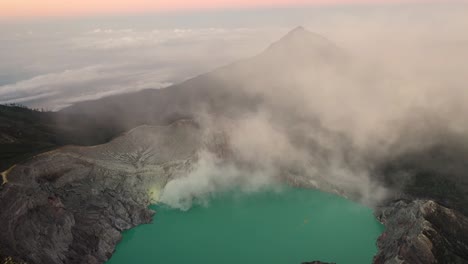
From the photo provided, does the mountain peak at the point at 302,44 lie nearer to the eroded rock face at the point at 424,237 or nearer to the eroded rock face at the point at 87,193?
the eroded rock face at the point at 87,193

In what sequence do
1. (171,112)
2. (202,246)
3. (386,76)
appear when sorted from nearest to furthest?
(202,246)
(171,112)
(386,76)

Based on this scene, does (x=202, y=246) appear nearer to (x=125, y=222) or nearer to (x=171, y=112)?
(x=125, y=222)

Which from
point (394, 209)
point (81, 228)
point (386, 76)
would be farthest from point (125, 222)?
point (386, 76)

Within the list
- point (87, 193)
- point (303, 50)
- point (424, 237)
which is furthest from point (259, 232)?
point (303, 50)

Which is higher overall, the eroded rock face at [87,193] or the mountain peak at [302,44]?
the eroded rock face at [87,193]

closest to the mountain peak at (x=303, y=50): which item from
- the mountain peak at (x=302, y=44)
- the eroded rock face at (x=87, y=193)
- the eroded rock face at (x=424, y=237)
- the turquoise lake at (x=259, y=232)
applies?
the mountain peak at (x=302, y=44)

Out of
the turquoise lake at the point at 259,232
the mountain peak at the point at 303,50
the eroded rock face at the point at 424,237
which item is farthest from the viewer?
the mountain peak at the point at 303,50

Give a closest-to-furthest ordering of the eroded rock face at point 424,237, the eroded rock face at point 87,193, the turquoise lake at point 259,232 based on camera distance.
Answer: the eroded rock face at point 424,237 < the eroded rock face at point 87,193 < the turquoise lake at point 259,232

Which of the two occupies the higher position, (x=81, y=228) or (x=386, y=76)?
(x=81, y=228)
